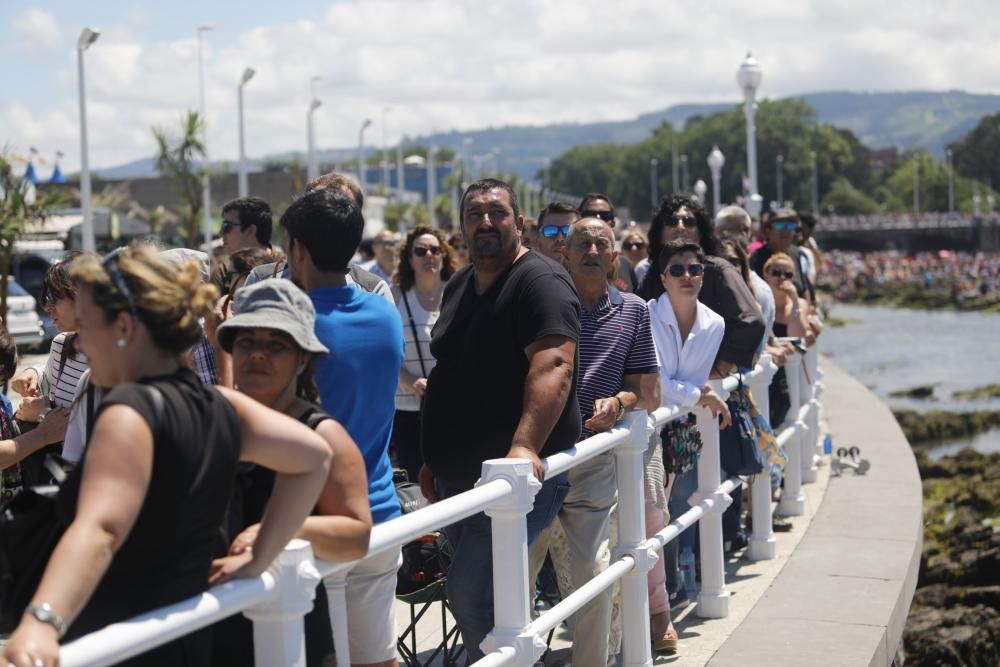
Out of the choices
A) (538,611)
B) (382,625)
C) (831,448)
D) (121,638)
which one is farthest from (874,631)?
(831,448)

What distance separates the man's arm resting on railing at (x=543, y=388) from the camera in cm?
446

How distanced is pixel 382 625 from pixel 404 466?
328 centimetres

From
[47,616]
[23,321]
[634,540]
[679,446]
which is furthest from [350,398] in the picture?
[23,321]

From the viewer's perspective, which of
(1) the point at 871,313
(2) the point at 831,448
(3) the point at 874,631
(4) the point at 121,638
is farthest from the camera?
(1) the point at 871,313

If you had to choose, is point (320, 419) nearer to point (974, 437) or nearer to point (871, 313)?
point (974, 437)

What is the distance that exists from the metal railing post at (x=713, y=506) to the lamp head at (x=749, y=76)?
12437 mm

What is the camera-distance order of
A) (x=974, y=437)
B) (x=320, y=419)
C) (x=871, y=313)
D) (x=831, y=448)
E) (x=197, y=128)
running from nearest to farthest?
(x=320, y=419) → (x=831, y=448) → (x=974, y=437) → (x=197, y=128) → (x=871, y=313)

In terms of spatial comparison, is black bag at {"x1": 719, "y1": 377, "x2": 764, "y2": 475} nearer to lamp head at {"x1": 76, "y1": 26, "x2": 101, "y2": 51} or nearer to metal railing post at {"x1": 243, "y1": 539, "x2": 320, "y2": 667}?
metal railing post at {"x1": 243, "y1": 539, "x2": 320, "y2": 667}

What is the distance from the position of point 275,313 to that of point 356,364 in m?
0.57

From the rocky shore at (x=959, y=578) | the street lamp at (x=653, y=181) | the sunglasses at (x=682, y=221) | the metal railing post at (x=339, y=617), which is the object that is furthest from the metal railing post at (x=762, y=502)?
the street lamp at (x=653, y=181)

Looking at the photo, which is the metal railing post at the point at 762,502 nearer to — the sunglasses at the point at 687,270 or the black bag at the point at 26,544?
the sunglasses at the point at 687,270

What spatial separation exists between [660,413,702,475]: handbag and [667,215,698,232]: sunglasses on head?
49.8 inches

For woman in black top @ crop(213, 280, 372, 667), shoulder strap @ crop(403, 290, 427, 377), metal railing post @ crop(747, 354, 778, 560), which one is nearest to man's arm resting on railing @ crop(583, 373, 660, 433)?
woman in black top @ crop(213, 280, 372, 667)

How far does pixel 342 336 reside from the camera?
3.90 metres
